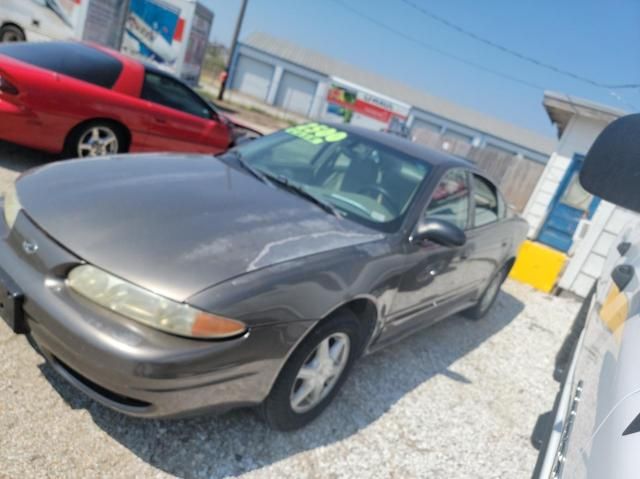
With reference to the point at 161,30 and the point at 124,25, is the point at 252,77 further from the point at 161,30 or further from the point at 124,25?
the point at 124,25

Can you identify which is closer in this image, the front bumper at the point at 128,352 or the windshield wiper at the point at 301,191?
the front bumper at the point at 128,352

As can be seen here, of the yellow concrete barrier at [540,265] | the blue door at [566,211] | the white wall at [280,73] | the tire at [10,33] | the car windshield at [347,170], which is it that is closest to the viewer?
the car windshield at [347,170]

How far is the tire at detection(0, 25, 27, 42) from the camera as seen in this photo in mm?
12164

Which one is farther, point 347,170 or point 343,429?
point 347,170

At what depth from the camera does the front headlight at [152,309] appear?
1854 mm

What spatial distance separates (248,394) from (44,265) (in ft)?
3.25

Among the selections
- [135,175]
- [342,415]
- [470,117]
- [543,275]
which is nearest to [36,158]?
[135,175]

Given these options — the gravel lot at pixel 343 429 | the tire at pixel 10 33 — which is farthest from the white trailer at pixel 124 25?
the gravel lot at pixel 343 429

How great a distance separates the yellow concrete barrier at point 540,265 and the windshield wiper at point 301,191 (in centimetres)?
455

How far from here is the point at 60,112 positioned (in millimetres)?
4668

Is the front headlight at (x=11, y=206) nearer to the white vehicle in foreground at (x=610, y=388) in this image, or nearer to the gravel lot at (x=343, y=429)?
the gravel lot at (x=343, y=429)

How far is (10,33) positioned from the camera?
12250mm

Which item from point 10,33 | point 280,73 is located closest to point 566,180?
point 10,33

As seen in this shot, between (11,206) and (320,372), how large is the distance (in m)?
1.69
